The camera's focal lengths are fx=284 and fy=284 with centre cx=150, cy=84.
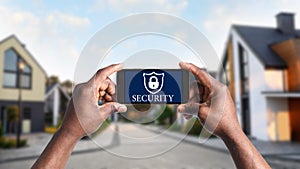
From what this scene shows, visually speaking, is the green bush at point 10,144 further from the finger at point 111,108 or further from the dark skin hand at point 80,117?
the finger at point 111,108

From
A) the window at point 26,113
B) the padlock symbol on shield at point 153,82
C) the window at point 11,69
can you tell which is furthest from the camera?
the window at point 26,113

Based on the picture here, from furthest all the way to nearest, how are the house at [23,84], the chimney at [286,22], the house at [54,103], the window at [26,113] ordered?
the house at [54,103] → the window at [26,113] → the house at [23,84] → the chimney at [286,22]

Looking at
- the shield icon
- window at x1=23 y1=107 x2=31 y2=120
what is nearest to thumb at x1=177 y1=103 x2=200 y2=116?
the shield icon

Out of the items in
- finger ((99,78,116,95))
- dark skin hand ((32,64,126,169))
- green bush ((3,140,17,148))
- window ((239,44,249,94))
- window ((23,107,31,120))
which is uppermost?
window ((239,44,249,94))

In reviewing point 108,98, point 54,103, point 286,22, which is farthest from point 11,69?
point 108,98

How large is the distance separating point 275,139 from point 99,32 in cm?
1404

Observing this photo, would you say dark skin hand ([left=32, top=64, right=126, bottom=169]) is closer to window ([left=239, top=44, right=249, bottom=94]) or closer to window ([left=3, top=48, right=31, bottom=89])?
window ([left=239, top=44, right=249, bottom=94])

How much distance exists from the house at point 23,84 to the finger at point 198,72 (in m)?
18.4

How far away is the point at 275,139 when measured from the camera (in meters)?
13.3

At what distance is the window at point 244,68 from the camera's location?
51.2 ft

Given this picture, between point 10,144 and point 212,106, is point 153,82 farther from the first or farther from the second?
point 10,144

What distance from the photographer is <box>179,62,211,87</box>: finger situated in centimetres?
95

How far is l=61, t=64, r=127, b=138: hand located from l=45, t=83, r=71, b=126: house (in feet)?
76.9

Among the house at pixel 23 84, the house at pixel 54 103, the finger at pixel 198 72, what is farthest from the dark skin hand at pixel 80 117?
the house at pixel 54 103
